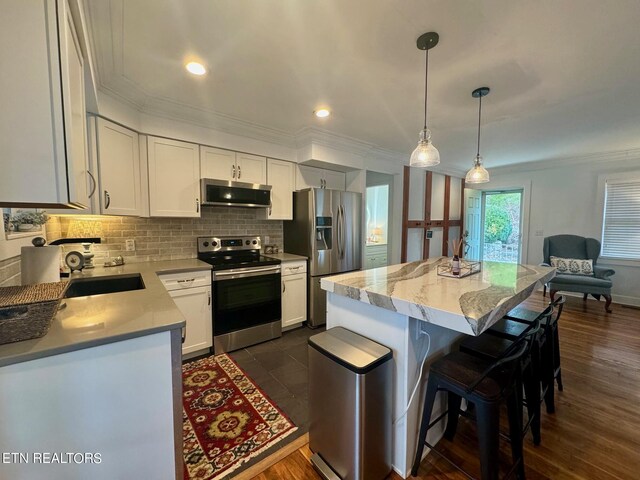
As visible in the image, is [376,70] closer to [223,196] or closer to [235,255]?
[223,196]

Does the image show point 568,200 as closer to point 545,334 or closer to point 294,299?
point 545,334

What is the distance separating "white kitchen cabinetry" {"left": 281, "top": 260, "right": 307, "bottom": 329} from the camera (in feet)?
10.2

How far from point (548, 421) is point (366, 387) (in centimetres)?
154

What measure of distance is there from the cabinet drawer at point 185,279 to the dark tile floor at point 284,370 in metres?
0.81

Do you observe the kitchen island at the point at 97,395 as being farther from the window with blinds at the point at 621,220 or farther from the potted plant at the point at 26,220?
the window with blinds at the point at 621,220

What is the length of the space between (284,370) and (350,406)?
1.29 meters

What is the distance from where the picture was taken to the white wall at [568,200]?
13.9 feet

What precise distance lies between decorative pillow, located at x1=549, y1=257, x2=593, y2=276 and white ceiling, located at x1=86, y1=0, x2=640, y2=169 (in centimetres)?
208

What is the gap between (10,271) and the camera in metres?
1.41

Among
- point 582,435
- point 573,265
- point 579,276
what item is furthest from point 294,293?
point 573,265

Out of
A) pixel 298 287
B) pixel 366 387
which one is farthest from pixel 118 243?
pixel 366 387

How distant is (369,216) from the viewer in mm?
4531

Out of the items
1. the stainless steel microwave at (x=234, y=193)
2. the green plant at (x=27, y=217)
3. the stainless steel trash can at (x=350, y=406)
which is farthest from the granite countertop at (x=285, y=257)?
the green plant at (x=27, y=217)

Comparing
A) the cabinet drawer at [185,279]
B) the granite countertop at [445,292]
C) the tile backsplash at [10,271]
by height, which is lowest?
the cabinet drawer at [185,279]
